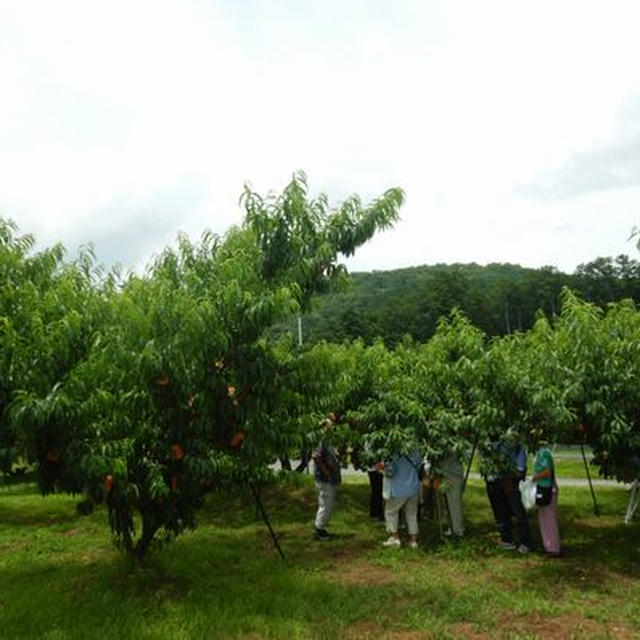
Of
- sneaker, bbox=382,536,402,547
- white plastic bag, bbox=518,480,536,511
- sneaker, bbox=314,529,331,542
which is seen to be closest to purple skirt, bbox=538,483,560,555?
white plastic bag, bbox=518,480,536,511

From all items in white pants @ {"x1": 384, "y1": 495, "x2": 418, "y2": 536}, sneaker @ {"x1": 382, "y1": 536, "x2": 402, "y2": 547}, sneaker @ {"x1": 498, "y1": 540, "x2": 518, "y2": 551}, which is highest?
white pants @ {"x1": 384, "y1": 495, "x2": 418, "y2": 536}

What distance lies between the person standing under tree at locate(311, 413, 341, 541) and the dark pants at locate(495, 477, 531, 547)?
8.79ft

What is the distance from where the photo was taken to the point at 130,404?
7582 mm

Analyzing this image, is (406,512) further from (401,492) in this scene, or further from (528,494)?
(528,494)

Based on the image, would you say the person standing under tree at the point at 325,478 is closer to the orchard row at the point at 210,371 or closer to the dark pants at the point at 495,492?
the orchard row at the point at 210,371

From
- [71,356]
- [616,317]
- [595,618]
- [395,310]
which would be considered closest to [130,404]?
[71,356]

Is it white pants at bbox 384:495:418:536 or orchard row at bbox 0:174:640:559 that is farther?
white pants at bbox 384:495:418:536

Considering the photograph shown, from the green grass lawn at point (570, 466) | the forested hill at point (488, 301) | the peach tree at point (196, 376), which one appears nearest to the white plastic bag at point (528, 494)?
the peach tree at point (196, 376)

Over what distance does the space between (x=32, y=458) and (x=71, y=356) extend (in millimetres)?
1125

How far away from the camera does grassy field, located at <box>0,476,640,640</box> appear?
23.5 ft

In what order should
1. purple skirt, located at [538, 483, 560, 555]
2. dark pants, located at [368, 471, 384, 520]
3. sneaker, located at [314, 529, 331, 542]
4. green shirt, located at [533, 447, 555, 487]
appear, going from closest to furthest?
green shirt, located at [533, 447, 555, 487]
purple skirt, located at [538, 483, 560, 555]
sneaker, located at [314, 529, 331, 542]
dark pants, located at [368, 471, 384, 520]

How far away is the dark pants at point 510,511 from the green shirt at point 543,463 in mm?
566

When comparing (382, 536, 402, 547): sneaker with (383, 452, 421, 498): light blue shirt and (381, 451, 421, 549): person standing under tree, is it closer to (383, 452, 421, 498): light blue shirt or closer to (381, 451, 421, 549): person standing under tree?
(381, 451, 421, 549): person standing under tree

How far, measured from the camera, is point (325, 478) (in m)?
12.1
